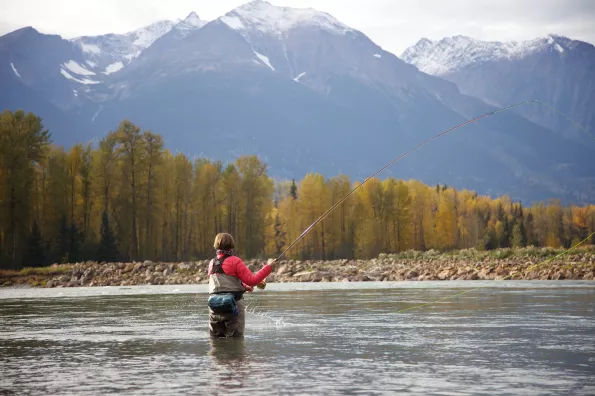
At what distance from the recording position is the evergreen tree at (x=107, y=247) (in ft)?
196

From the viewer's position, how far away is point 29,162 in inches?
2372

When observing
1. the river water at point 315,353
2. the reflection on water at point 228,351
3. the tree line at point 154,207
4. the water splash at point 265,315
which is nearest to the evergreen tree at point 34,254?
the tree line at point 154,207

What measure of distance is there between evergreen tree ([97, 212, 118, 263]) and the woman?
48413 millimetres

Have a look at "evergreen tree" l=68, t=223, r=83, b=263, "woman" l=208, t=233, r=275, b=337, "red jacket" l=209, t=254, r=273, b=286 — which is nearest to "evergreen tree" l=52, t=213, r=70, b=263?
"evergreen tree" l=68, t=223, r=83, b=263

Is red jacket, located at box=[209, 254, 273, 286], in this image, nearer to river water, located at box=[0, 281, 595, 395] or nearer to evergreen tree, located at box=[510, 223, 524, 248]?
river water, located at box=[0, 281, 595, 395]

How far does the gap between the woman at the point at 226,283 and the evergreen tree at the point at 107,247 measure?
48.4 m

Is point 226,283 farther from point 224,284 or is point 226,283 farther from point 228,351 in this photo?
point 228,351

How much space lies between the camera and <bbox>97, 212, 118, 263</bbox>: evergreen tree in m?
59.7

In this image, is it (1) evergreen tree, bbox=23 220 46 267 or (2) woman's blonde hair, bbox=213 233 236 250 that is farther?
(1) evergreen tree, bbox=23 220 46 267

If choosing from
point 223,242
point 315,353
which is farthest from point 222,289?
point 315,353

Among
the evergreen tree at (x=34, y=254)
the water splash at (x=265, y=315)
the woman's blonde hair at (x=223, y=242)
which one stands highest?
the evergreen tree at (x=34, y=254)

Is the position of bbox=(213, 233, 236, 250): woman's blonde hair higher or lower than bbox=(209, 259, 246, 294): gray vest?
higher

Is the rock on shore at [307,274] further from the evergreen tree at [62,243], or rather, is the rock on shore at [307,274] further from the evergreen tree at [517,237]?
the evergreen tree at [517,237]

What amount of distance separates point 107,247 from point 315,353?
5117 cm
